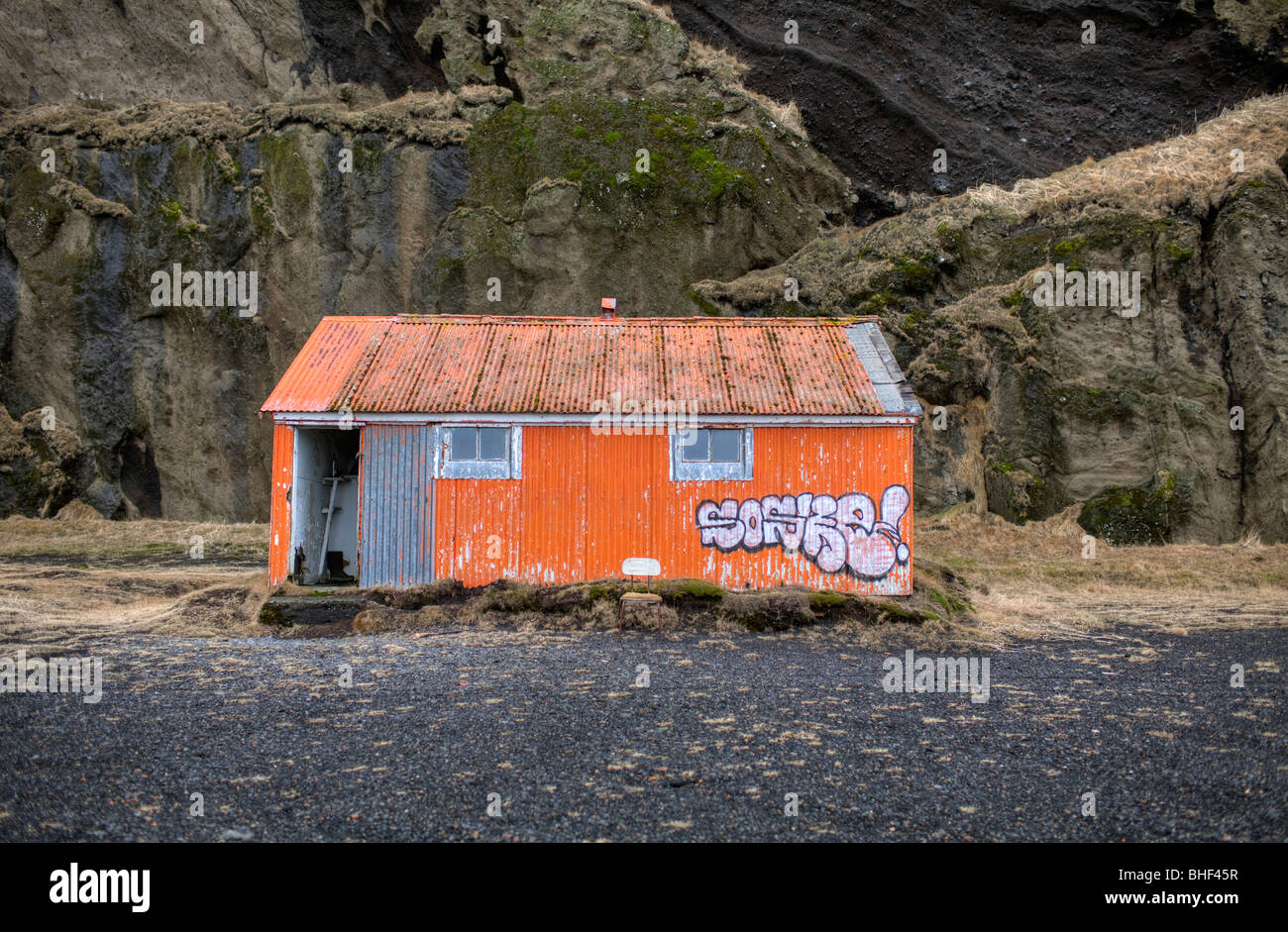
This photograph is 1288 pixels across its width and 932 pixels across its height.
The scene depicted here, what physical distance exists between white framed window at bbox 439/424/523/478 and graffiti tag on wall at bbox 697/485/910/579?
3.49 meters

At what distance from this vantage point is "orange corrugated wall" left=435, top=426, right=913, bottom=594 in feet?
46.3

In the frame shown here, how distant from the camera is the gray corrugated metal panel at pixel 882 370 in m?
14.2

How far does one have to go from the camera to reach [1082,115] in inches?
1112

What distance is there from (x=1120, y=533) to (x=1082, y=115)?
1667 cm

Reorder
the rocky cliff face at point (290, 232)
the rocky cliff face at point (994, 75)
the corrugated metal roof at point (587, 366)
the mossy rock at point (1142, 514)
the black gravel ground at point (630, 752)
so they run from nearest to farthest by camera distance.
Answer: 1. the black gravel ground at point (630, 752)
2. the corrugated metal roof at point (587, 366)
3. the mossy rock at point (1142, 514)
4. the rocky cliff face at point (290, 232)
5. the rocky cliff face at point (994, 75)

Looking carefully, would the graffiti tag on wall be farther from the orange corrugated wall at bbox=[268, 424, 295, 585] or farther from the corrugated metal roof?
the orange corrugated wall at bbox=[268, 424, 295, 585]

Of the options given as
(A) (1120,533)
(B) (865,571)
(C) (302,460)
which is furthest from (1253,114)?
(C) (302,460)

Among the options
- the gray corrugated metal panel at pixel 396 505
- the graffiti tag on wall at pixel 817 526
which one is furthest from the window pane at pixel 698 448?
the gray corrugated metal panel at pixel 396 505

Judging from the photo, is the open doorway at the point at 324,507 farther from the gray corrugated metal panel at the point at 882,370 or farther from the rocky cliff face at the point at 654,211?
the gray corrugated metal panel at the point at 882,370

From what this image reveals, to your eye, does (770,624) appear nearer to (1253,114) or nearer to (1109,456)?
(1109,456)

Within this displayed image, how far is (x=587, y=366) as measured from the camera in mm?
15391

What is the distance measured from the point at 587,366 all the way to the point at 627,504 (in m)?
2.93

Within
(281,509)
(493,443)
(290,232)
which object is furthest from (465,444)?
(290,232)

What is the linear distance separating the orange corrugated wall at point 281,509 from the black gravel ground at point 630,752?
382 centimetres
